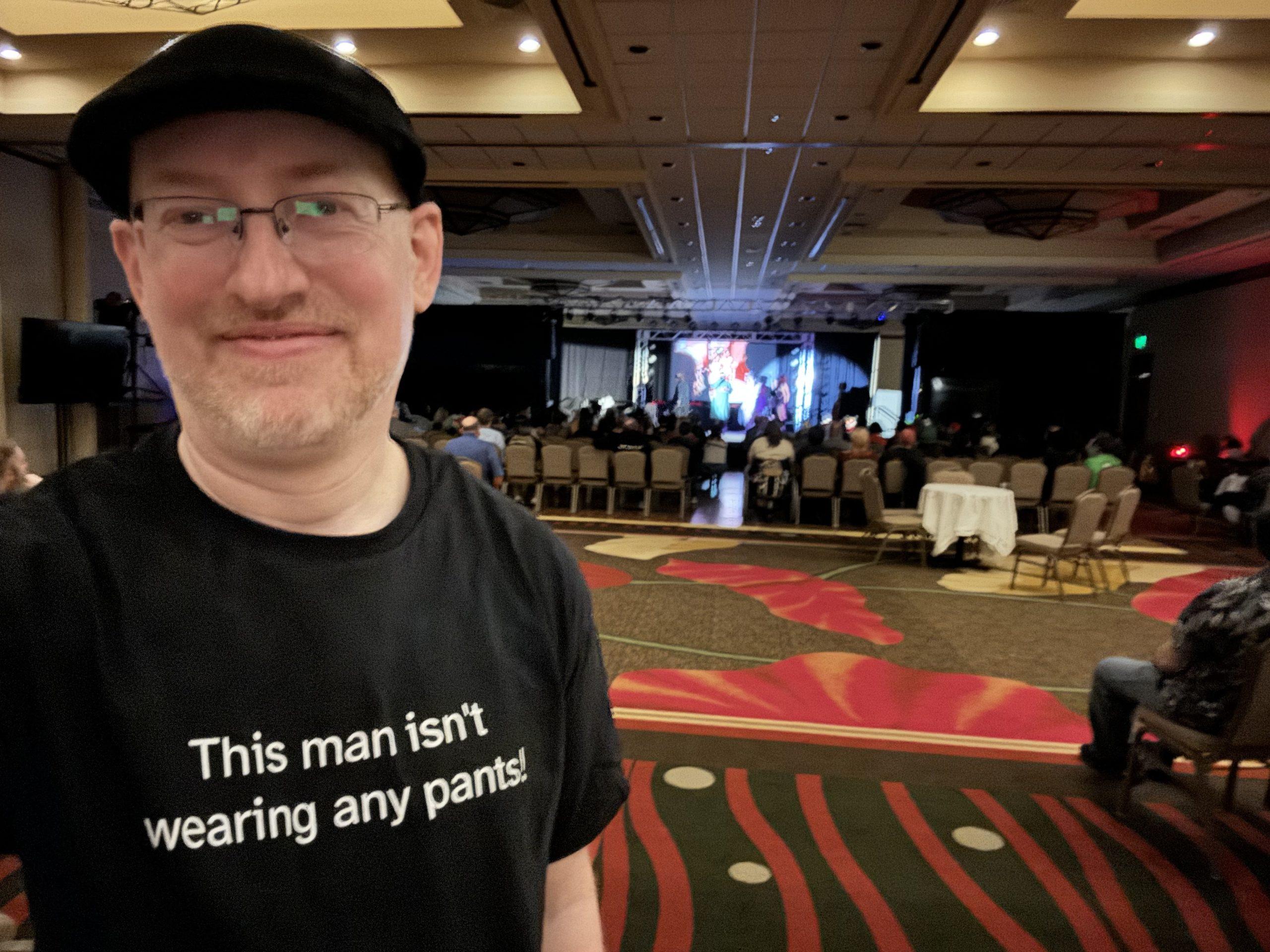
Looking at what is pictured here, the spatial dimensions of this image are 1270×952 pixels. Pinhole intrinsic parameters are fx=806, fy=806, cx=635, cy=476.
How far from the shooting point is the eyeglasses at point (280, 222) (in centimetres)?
67

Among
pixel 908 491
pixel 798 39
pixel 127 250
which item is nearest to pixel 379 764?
pixel 127 250

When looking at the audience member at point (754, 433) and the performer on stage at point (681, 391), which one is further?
the performer on stage at point (681, 391)

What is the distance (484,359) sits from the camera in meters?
18.7

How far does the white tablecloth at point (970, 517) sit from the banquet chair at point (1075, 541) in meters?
0.38

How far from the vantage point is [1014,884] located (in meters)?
2.68

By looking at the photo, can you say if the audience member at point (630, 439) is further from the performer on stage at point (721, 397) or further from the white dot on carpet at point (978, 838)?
the performer on stage at point (721, 397)

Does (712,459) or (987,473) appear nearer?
(987,473)

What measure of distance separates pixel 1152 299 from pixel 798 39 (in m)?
12.6

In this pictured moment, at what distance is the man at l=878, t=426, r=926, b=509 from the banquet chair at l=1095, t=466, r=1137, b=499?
1710mm

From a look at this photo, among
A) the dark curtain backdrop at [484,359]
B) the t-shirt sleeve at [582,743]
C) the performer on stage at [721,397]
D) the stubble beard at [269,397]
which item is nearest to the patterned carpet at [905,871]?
the t-shirt sleeve at [582,743]

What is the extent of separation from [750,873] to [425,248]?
8.23 ft

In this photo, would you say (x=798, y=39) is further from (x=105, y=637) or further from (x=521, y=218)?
(x=521, y=218)

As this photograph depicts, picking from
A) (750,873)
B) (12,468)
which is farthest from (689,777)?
(12,468)

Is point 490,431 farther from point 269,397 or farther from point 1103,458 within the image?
point 269,397
